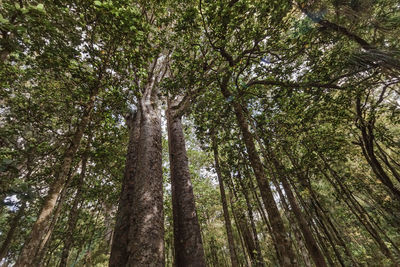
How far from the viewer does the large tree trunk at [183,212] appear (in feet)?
12.3

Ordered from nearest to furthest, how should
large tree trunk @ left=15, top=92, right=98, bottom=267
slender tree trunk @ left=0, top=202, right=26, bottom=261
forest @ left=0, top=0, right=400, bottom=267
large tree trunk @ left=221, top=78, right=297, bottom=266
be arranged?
large tree trunk @ left=221, top=78, right=297, bottom=266 → large tree trunk @ left=15, top=92, right=98, bottom=267 → forest @ left=0, top=0, right=400, bottom=267 → slender tree trunk @ left=0, top=202, right=26, bottom=261

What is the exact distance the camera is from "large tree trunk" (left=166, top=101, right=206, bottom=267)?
3.75m

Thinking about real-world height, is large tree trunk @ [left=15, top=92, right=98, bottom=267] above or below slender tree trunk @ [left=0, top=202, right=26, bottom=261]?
below

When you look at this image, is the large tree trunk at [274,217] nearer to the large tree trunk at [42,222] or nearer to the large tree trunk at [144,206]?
the large tree trunk at [144,206]

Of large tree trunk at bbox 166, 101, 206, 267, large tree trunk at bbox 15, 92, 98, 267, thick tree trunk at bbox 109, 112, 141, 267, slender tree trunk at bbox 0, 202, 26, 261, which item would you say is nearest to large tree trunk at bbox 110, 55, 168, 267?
thick tree trunk at bbox 109, 112, 141, 267

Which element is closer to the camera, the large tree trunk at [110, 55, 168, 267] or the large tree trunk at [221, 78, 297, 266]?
the large tree trunk at [221, 78, 297, 266]

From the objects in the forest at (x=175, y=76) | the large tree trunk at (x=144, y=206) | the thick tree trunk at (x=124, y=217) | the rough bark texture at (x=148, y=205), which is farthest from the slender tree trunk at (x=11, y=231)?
the rough bark texture at (x=148, y=205)

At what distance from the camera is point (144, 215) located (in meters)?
3.22

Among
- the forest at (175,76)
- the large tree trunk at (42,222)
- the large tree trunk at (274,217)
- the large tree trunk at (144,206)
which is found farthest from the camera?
the forest at (175,76)

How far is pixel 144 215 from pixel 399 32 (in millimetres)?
7753

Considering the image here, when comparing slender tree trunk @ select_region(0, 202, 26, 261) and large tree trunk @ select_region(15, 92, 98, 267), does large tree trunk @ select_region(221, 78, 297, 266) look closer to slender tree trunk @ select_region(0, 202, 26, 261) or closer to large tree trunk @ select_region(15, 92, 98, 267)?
large tree trunk @ select_region(15, 92, 98, 267)

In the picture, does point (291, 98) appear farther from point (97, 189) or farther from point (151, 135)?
point (97, 189)

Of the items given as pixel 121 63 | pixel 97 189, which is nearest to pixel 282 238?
pixel 121 63

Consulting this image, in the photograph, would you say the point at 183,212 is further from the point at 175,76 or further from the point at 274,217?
the point at 175,76
